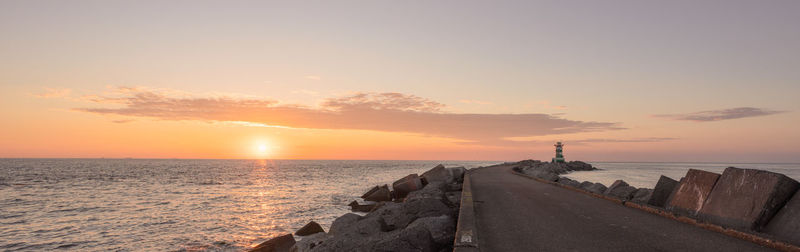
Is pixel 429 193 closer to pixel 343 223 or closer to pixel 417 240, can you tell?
pixel 343 223

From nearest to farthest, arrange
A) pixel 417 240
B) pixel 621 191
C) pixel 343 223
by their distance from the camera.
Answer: pixel 417 240 → pixel 343 223 → pixel 621 191

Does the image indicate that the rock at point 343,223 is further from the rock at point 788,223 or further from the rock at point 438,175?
the rock at point 438,175

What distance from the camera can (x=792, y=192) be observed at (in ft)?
20.0

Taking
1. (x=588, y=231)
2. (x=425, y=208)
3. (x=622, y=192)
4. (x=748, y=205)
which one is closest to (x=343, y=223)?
(x=425, y=208)

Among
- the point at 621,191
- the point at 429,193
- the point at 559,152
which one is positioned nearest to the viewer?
the point at 429,193

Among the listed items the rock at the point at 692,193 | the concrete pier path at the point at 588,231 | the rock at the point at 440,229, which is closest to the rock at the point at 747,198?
the rock at the point at 692,193

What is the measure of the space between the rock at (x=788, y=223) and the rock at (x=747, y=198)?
0.09 m

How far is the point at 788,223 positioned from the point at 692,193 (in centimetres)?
208

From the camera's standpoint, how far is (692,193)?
7.74 metres

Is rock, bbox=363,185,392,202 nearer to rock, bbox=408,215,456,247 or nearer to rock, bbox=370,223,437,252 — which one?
rock, bbox=408,215,456,247

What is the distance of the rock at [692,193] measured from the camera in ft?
24.2

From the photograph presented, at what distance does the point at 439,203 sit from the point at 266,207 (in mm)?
13175

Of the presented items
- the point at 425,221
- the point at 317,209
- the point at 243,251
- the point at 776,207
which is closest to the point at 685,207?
the point at 776,207

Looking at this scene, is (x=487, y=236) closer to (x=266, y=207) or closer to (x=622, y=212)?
(x=622, y=212)
